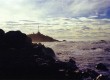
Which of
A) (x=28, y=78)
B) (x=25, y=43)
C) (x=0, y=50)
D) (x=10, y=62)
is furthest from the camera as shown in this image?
(x=25, y=43)

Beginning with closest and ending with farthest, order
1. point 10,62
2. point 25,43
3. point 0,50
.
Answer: point 10,62
point 0,50
point 25,43

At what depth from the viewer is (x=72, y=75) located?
41250 mm

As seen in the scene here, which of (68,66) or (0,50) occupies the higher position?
(0,50)

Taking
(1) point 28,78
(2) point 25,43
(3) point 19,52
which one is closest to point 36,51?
(2) point 25,43

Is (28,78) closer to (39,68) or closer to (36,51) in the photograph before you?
(39,68)

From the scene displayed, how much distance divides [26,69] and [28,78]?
234 cm

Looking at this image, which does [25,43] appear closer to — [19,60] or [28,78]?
[19,60]

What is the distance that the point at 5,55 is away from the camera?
147ft

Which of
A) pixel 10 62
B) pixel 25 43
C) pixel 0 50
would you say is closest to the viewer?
pixel 10 62

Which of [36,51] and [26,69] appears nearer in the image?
[26,69]

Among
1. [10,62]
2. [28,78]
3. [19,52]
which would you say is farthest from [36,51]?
[28,78]

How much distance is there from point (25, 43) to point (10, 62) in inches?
350

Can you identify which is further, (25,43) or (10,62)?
(25,43)

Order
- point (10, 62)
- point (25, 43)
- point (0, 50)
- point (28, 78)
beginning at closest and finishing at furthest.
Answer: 1. point (28, 78)
2. point (10, 62)
3. point (0, 50)
4. point (25, 43)
